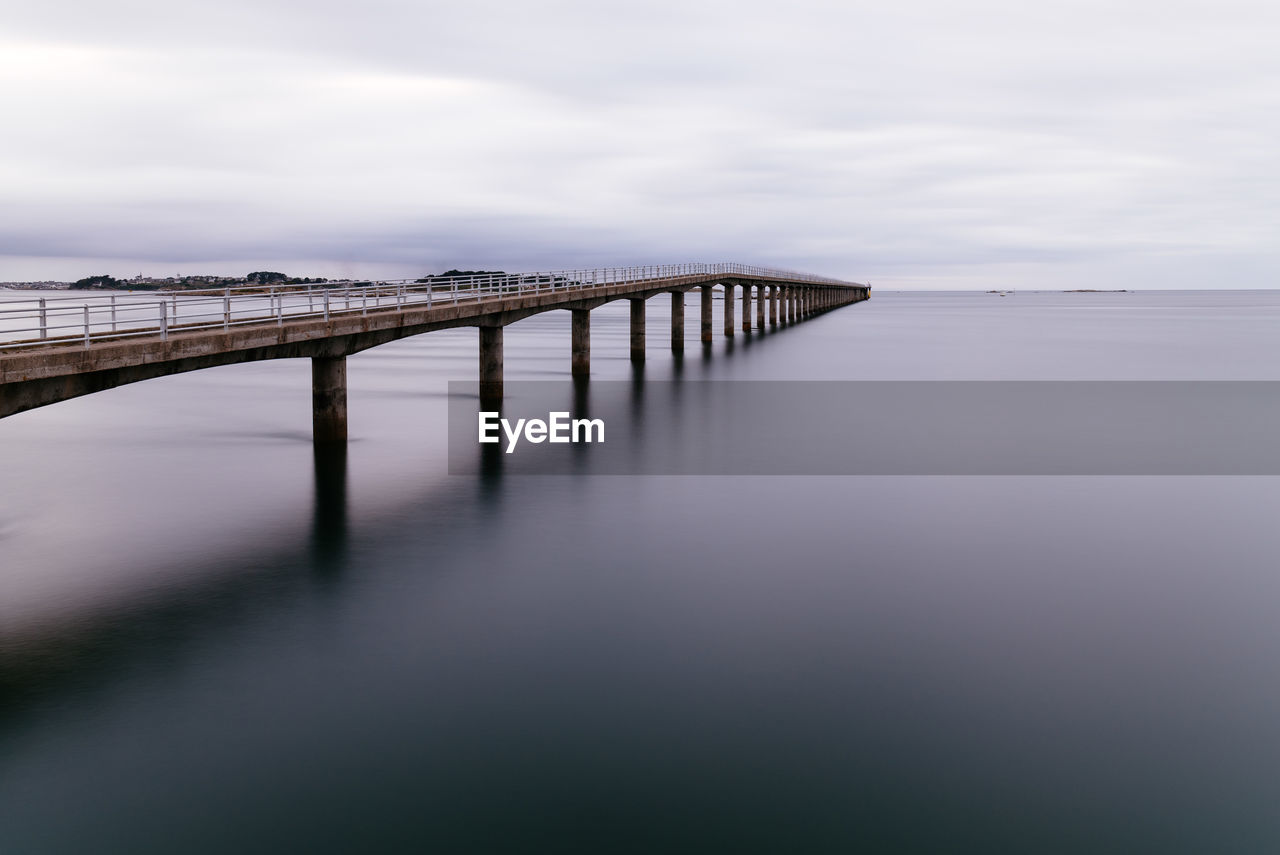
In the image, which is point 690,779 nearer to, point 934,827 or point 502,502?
point 934,827

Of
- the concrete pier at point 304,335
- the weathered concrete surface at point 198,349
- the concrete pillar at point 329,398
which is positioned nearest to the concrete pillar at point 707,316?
the concrete pier at point 304,335

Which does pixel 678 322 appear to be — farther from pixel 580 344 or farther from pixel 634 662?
pixel 634 662

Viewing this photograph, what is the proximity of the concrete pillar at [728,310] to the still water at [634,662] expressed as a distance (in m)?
63.4

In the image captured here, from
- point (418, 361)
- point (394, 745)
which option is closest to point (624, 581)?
point (394, 745)

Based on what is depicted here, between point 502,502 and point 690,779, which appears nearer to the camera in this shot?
point 690,779

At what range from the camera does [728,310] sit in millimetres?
94188

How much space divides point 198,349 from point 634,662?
13.2 m

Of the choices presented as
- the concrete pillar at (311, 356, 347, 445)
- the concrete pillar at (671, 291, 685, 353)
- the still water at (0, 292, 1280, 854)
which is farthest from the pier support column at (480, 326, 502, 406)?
the concrete pillar at (671, 291, 685, 353)

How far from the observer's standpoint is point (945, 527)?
23984mm

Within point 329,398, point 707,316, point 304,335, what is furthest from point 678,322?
point 304,335

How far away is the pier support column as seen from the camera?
42.4m

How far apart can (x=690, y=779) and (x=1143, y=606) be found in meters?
10.5

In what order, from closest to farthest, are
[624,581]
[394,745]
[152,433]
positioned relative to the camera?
[394,745] < [624,581] < [152,433]

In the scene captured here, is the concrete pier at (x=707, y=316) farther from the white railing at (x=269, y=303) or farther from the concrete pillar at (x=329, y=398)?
the concrete pillar at (x=329, y=398)
